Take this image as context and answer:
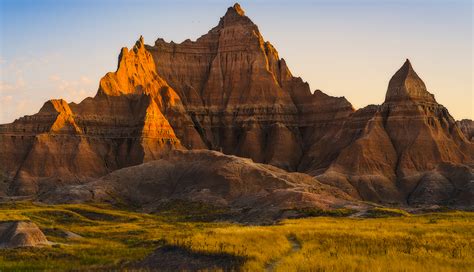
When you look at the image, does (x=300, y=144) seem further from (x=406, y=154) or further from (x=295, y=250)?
(x=295, y=250)

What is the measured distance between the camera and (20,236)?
59562 millimetres

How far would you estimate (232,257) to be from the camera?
41781 millimetres

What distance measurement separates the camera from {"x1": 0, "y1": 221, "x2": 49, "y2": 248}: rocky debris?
58.8 metres

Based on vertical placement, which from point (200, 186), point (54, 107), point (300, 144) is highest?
point (54, 107)

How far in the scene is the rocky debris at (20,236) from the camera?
58750 millimetres

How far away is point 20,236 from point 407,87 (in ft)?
429

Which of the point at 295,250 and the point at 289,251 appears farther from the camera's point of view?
the point at 295,250

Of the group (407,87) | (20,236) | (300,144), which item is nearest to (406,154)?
(407,87)

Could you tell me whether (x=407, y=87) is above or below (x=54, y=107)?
Answer: above

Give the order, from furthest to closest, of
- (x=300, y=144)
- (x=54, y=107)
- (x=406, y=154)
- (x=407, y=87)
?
(x=300, y=144) → (x=54, y=107) → (x=407, y=87) → (x=406, y=154)

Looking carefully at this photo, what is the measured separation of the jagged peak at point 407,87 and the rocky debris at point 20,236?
125m

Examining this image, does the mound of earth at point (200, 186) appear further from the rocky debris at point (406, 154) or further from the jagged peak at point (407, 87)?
the jagged peak at point (407, 87)

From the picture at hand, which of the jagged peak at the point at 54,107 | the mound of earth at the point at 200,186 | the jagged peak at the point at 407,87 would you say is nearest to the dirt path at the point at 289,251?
the mound of earth at the point at 200,186

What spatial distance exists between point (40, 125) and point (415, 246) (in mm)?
148887
